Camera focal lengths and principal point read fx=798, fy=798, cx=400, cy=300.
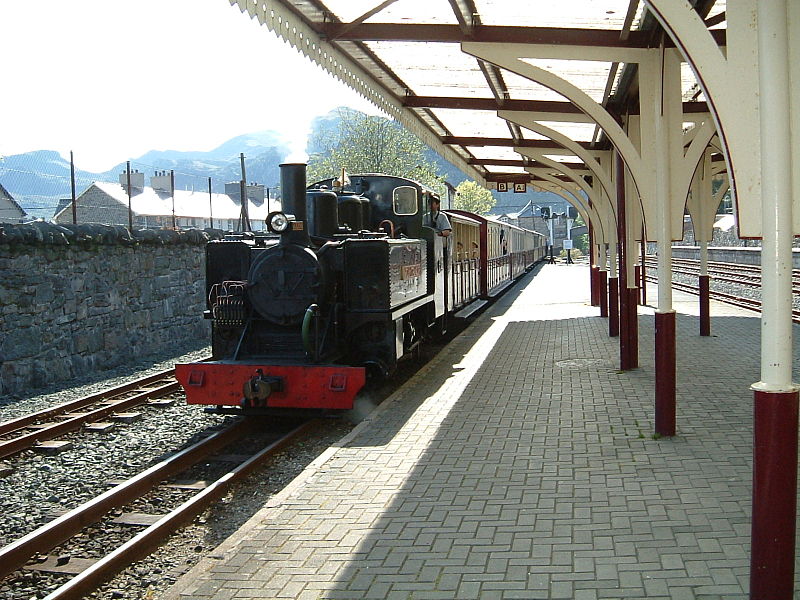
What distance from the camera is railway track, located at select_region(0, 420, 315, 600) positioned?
14.9 ft

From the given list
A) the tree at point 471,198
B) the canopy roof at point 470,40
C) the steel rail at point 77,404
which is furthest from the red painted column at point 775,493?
the tree at point 471,198

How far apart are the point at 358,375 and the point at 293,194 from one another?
78.7 inches

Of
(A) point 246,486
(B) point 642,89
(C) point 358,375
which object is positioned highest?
(B) point 642,89

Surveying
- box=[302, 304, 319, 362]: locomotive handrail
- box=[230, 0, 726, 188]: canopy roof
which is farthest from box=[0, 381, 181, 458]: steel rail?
box=[230, 0, 726, 188]: canopy roof

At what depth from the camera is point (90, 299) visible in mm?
12133

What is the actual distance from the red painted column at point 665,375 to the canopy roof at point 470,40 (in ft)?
8.22

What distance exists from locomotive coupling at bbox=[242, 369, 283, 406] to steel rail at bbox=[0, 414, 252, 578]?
0.47 m

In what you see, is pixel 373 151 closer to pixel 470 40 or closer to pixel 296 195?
pixel 296 195

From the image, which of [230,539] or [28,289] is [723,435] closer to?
[230,539]

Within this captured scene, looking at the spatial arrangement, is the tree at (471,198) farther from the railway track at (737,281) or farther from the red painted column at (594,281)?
the red painted column at (594,281)

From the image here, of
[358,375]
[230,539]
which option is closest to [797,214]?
[230,539]

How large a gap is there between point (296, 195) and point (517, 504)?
4.22 meters

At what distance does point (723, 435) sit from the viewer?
22.4 feet

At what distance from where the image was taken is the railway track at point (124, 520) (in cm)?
454
